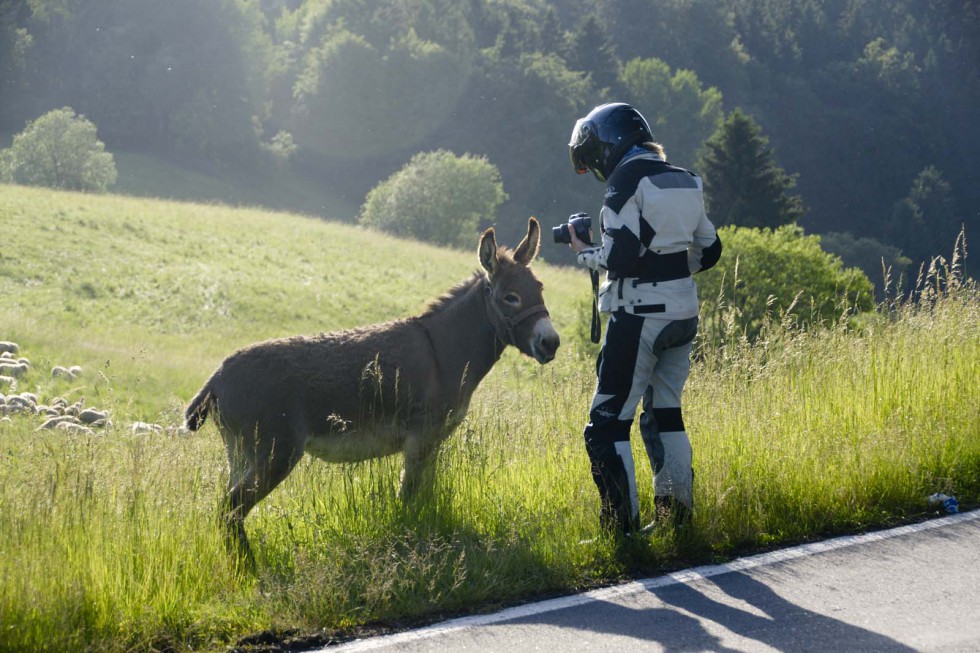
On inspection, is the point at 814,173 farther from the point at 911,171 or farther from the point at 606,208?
the point at 606,208

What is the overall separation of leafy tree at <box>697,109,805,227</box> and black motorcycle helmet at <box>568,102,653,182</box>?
41.0m

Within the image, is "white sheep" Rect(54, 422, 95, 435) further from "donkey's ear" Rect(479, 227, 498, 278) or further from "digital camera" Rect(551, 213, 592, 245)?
"digital camera" Rect(551, 213, 592, 245)

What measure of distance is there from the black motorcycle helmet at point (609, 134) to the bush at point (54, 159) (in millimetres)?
61488

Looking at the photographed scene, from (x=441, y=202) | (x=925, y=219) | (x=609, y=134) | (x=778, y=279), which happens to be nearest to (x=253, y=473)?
(x=609, y=134)

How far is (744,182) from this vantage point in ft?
156

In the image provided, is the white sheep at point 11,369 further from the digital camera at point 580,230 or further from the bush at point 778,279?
the digital camera at point 580,230

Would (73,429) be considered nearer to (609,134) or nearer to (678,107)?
(609,134)

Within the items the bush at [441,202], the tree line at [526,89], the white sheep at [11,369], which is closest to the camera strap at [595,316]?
the white sheep at [11,369]

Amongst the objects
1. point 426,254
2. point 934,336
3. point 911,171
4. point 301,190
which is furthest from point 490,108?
point 934,336

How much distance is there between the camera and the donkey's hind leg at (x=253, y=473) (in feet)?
20.9

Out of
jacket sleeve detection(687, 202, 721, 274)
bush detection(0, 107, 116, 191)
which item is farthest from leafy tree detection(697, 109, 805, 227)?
jacket sleeve detection(687, 202, 721, 274)

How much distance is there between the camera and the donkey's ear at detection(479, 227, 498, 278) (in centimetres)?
708

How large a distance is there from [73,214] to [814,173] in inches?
2804

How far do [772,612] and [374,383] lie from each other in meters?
3.00
